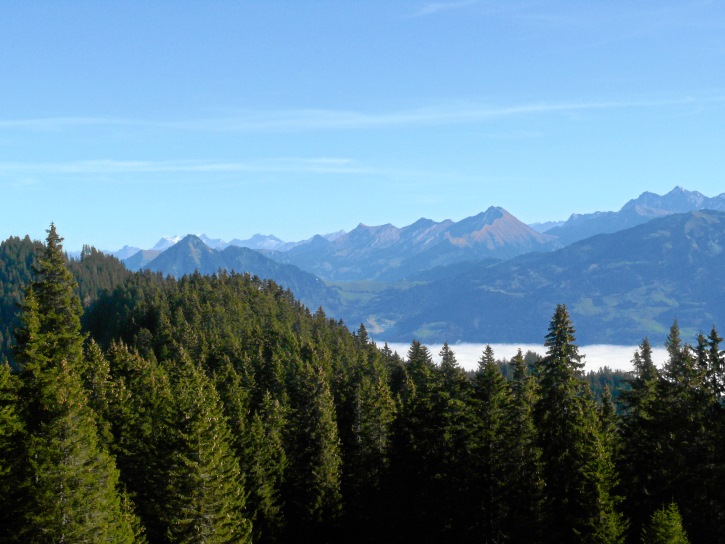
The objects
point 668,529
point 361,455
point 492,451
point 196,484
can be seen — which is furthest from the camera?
point 361,455

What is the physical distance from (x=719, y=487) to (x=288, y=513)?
124ft

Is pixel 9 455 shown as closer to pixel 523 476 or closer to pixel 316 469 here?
pixel 316 469

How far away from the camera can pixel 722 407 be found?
48.1 meters

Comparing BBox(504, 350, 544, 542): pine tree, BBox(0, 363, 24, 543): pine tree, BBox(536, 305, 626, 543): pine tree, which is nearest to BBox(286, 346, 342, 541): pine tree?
BBox(504, 350, 544, 542): pine tree

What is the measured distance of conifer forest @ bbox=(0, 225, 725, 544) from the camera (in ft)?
123

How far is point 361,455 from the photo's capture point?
68062 mm

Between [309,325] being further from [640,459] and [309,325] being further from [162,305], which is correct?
[640,459]

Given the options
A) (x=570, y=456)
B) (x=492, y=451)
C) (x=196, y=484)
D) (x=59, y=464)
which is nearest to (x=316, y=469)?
(x=492, y=451)

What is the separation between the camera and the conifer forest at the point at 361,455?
1474 inches

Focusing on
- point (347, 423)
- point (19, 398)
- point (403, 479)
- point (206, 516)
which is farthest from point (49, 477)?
point (347, 423)

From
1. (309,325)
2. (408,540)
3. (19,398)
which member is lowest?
(408,540)

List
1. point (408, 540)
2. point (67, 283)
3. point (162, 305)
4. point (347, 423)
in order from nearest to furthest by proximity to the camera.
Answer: point (67, 283)
point (408, 540)
point (347, 423)
point (162, 305)

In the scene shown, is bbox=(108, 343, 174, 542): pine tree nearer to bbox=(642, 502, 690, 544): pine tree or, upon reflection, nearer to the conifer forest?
the conifer forest

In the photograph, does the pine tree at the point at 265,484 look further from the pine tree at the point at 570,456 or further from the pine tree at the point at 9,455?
the pine tree at the point at 570,456
